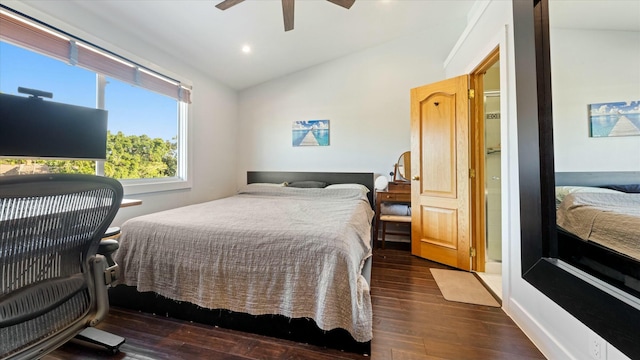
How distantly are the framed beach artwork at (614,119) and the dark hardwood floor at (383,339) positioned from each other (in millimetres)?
1267

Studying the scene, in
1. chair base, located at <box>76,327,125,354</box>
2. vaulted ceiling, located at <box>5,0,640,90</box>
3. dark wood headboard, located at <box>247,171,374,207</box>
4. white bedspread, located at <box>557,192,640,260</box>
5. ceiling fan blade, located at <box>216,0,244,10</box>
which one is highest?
vaulted ceiling, located at <box>5,0,640,90</box>

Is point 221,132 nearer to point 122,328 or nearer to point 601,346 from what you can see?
point 122,328

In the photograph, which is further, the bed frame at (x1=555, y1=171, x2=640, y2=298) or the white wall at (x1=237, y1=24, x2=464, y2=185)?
the white wall at (x1=237, y1=24, x2=464, y2=185)

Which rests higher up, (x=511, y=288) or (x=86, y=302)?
(x=86, y=302)

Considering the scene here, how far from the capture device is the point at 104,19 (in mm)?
2223

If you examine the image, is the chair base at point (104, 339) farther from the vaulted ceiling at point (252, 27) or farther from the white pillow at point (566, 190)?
the white pillow at point (566, 190)

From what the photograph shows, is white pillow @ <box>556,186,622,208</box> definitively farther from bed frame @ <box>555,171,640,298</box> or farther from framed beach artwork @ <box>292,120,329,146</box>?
framed beach artwork @ <box>292,120,329,146</box>

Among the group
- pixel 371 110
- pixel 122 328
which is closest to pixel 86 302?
pixel 122 328

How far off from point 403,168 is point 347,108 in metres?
1.27

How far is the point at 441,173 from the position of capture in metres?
2.78

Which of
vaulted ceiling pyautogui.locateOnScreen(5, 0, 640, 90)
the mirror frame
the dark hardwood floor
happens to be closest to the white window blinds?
vaulted ceiling pyautogui.locateOnScreen(5, 0, 640, 90)

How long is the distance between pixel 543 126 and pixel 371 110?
258 centimetres

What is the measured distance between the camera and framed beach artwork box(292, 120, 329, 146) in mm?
3904

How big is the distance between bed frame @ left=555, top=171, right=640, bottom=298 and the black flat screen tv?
3.06 metres
